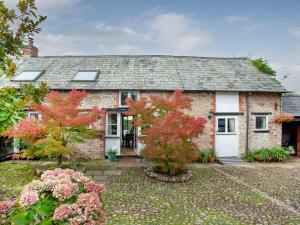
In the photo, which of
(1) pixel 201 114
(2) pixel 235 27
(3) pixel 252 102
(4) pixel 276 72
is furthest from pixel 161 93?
(4) pixel 276 72

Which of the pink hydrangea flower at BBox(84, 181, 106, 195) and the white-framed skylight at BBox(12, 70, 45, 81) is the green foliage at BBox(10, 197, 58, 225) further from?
the white-framed skylight at BBox(12, 70, 45, 81)

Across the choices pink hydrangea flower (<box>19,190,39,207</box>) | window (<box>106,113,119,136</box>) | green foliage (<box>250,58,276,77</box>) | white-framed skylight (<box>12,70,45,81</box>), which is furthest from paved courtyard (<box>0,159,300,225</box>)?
green foliage (<box>250,58,276,77</box>)

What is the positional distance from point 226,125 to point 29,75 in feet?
47.3

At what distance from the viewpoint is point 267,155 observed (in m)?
18.4

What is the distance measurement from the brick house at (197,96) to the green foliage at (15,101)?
46.5 feet

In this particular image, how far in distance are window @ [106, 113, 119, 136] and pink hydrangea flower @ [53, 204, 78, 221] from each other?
49.3ft

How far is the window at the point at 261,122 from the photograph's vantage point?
63.4 ft

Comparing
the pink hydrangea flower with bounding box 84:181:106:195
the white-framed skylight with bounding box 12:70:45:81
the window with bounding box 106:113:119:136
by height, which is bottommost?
the pink hydrangea flower with bounding box 84:181:106:195

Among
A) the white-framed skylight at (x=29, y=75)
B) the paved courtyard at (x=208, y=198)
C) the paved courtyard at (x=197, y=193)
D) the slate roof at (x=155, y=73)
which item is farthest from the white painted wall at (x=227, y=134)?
the white-framed skylight at (x=29, y=75)

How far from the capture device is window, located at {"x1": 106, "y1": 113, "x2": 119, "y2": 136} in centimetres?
1858

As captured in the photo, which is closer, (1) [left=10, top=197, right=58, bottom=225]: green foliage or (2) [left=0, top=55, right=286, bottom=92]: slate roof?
(1) [left=10, top=197, right=58, bottom=225]: green foliage

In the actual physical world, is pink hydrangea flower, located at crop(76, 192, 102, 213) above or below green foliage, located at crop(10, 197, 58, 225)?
above

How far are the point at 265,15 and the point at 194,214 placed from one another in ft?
43.7

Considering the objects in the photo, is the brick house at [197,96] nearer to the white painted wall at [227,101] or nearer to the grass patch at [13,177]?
the white painted wall at [227,101]
